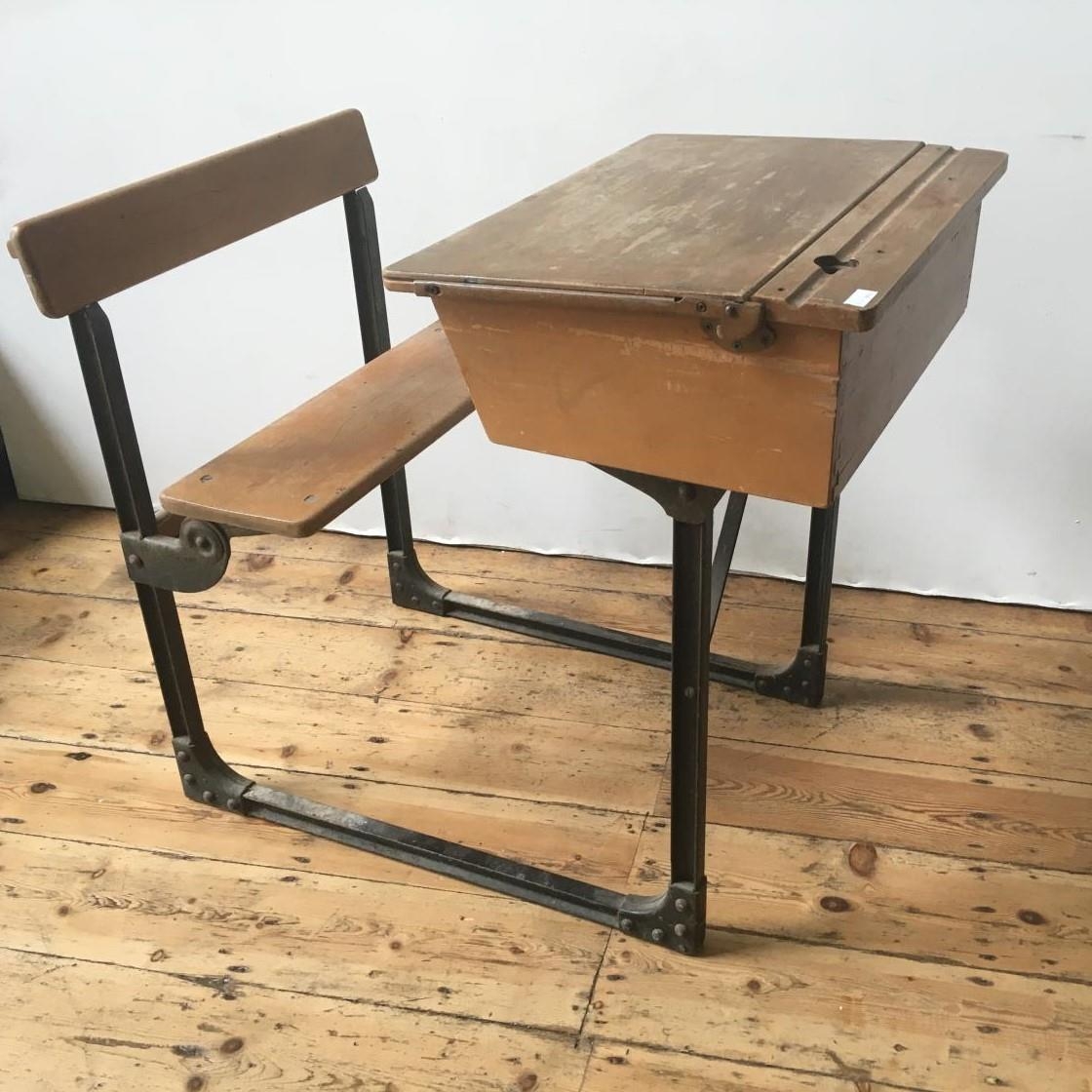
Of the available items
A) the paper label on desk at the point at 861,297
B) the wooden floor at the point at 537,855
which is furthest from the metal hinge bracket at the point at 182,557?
the paper label on desk at the point at 861,297

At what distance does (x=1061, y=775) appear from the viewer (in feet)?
5.71

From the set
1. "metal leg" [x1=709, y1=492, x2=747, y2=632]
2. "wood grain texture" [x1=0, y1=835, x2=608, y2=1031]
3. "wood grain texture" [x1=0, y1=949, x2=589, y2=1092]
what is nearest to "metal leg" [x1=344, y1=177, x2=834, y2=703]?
"metal leg" [x1=709, y1=492, x2=747, y2=632]

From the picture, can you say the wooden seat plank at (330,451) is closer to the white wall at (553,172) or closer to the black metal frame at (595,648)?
the black metal frame at (595,648)

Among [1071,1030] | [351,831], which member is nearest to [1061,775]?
[1071,1030]

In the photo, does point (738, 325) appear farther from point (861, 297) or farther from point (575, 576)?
point (575, 576)

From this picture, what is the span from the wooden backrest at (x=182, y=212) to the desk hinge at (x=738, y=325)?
Result: 708 mm

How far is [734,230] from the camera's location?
1.25 m

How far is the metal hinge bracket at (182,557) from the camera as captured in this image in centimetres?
143

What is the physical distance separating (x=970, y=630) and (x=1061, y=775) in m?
0.39

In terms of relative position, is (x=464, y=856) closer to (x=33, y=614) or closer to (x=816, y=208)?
(x=816, y=208)

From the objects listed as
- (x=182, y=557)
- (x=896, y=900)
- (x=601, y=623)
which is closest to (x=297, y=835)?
(x=182, y=557)

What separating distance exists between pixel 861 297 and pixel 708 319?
0.43 ft

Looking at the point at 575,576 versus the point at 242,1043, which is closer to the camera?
the point at 242,1043

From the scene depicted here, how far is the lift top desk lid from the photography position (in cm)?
108
